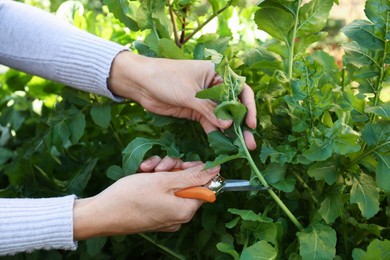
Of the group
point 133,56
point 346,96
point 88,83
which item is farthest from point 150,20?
point 346,96

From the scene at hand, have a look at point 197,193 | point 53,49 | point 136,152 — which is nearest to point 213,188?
point 197,193

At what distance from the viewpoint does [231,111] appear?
1068mm

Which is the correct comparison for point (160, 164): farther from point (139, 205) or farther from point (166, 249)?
point (166, 249)

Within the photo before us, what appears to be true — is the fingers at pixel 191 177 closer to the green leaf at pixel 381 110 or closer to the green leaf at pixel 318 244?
the green leaf at pixel 318 244

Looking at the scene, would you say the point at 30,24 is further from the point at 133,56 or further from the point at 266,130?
the point at 266,130

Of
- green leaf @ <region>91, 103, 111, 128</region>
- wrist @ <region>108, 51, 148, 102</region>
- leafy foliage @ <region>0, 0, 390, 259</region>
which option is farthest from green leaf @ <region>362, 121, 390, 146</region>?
green leaf @ <region>91, 103, 111, 128</region>

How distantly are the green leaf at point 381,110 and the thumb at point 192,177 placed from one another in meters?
0.29

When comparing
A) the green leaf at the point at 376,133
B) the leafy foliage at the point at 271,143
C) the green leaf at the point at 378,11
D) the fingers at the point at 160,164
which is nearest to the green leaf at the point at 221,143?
the leafy foliage at the point at 271,143

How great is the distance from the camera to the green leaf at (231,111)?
103 centimetres

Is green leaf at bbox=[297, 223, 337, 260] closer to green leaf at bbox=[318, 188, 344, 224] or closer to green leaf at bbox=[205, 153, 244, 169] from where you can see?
green leaf at bbox=[318, 188, 344, 224]

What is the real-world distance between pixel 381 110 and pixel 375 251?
0.23 m

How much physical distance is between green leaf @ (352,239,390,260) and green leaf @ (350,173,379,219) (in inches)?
2.2

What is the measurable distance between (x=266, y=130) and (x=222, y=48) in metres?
0.25

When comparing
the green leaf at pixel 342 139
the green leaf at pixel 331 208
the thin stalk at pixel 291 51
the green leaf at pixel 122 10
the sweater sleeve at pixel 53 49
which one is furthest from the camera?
the sweater sleeve at pixel 53 49
